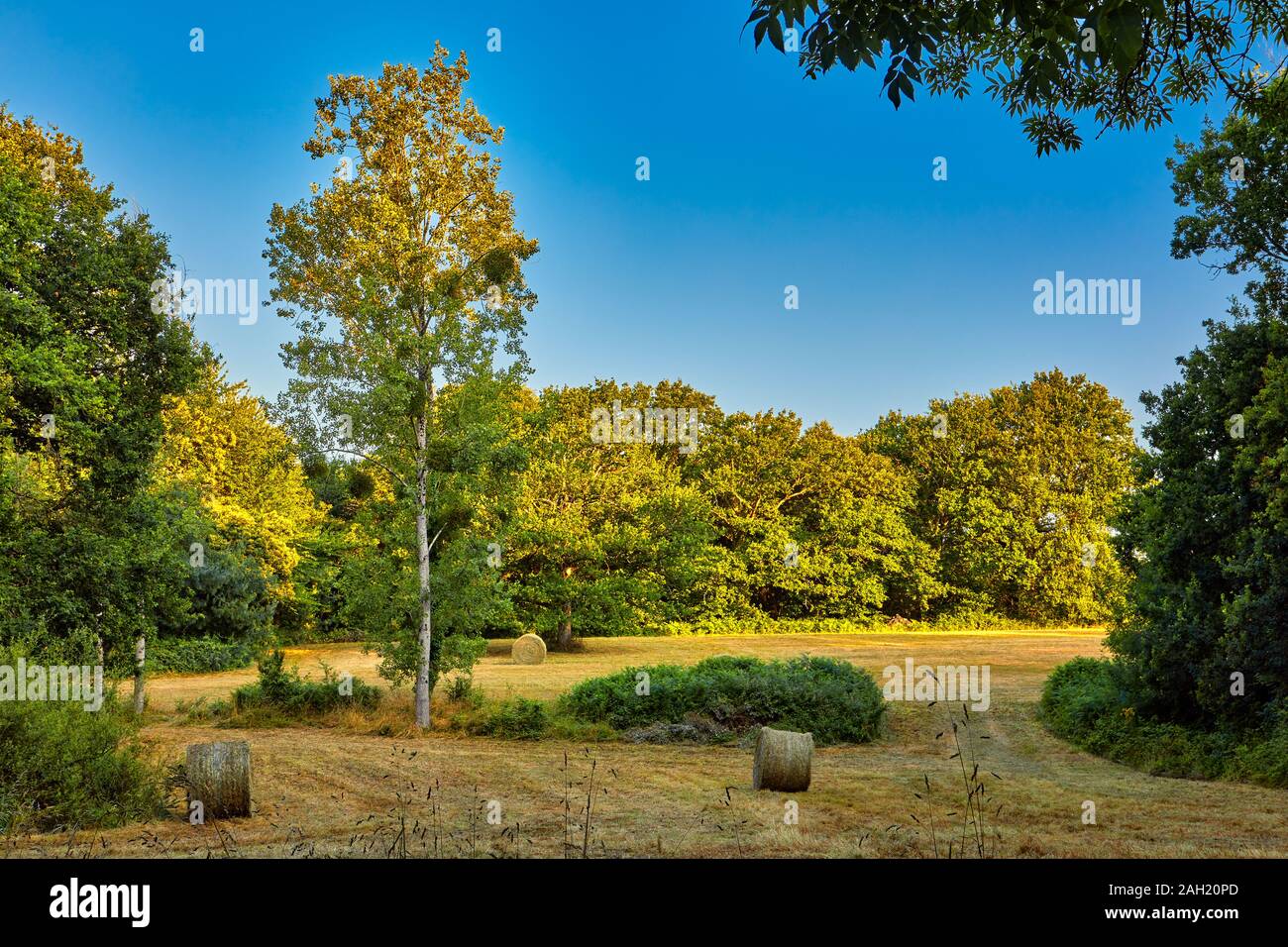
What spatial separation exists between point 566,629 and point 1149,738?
26.1 m

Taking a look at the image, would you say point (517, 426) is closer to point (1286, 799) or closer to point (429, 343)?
point (429, 343)

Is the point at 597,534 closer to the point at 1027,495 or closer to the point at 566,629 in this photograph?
the point at 566,629

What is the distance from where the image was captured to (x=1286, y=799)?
39.1 feet

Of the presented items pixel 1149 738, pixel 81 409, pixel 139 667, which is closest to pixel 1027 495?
pixel 1149 738

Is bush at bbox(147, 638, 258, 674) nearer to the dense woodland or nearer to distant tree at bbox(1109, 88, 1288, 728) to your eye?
the dense woodland

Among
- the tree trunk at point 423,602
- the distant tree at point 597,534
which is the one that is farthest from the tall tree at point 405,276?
the distant tree at point 597,534

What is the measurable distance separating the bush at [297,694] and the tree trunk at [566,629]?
17.6 m

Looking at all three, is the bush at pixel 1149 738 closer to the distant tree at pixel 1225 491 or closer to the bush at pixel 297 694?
the distant tree at pixel 1225 491

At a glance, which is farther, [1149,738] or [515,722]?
[515,722]

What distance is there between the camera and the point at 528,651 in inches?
1351
